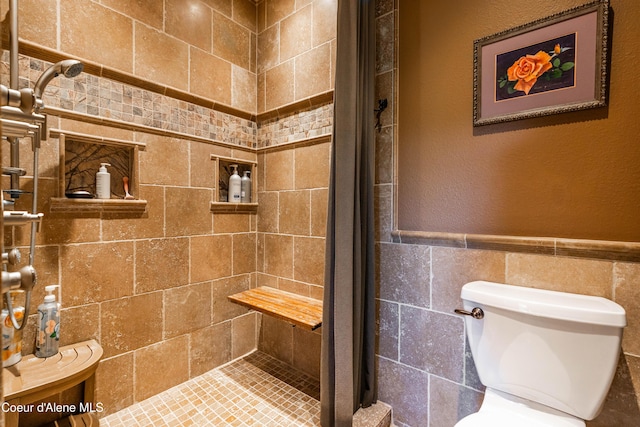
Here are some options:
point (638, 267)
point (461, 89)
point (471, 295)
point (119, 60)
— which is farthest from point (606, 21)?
point (119, 60)

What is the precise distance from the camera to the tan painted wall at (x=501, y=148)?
113 cm

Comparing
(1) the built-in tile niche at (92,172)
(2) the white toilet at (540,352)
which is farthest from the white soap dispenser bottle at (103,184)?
(2) the white toilet at (540,352)

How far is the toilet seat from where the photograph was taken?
3.51 ft

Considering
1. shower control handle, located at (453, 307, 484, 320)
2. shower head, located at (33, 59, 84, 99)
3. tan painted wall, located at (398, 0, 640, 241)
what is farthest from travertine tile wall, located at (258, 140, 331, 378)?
shower head, located at (33, 59, 84, 99)

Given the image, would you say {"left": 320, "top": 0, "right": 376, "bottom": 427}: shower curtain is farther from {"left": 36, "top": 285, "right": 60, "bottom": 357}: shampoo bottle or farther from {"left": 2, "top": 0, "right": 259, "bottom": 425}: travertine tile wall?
{"left": 36, "top": 285, "right": 60, "bottom": 357}: shampoo bottle

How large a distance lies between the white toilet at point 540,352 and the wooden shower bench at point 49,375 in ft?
5.09

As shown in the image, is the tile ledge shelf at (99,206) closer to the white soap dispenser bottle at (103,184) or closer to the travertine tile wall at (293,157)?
the white soap dispenser bottle at (103,184)

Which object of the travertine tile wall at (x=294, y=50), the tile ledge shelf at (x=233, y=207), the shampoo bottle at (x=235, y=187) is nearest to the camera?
the travertine tile wall at (x=294, y=50)

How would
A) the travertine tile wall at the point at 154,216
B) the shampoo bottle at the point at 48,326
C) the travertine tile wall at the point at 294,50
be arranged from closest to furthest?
1. the shampoo bottle at the point at 48,326
2. the travertine tile wall at the point at 154,216
3. the travertine tile wall at the point at 294,50

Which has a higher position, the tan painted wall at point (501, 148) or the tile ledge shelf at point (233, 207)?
the tan painted wall at point (501, 148)

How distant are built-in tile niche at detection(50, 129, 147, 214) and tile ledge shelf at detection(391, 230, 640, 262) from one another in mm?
1490

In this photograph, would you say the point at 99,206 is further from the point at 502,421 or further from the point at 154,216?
the point at 502,421

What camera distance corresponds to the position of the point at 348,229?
4.81ft

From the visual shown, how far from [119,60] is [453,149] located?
181cm
